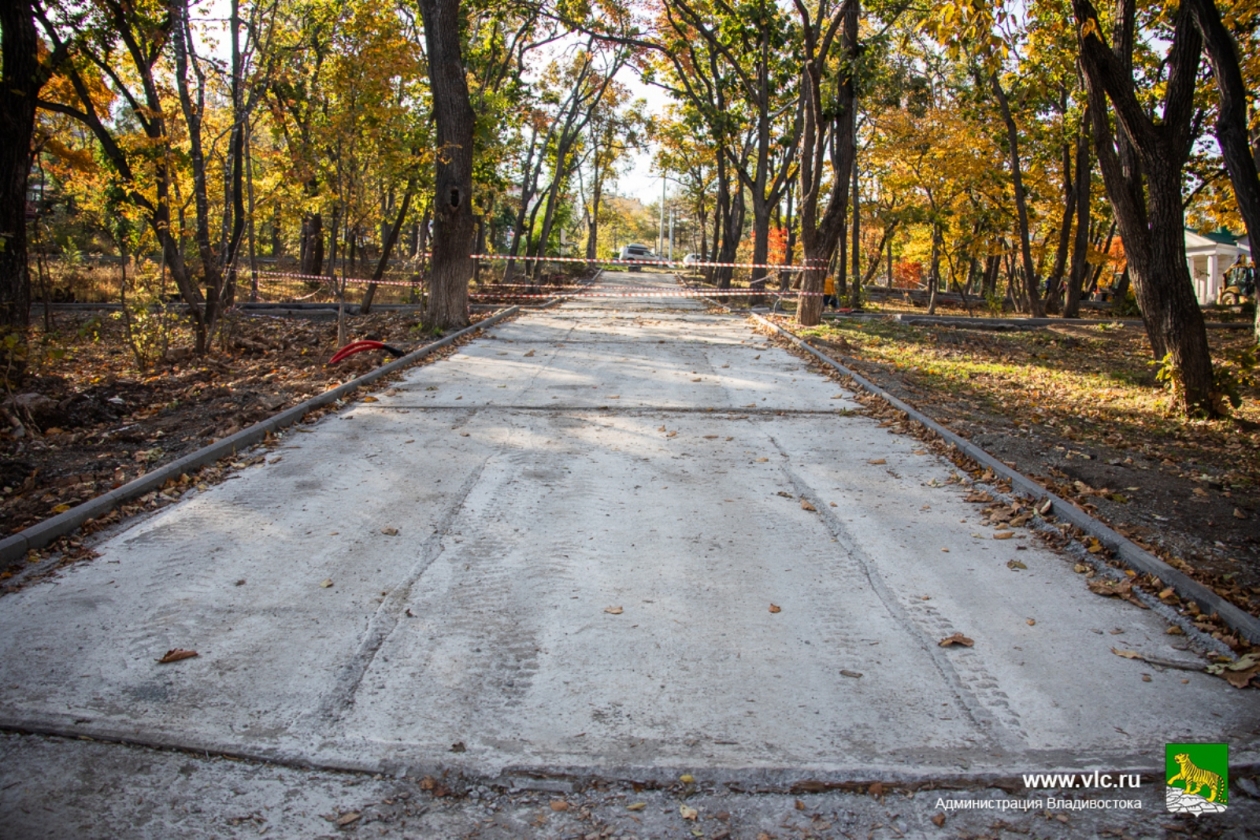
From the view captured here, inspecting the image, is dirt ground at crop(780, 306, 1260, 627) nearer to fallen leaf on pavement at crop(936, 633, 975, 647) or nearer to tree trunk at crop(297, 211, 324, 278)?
fallen leaf on pavement at crop(936, 633, 975, 647)

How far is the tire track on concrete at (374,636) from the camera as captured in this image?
3.37 m

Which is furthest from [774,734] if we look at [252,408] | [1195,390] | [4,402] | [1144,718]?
[4,402]

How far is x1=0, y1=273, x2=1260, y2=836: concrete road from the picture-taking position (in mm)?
3184

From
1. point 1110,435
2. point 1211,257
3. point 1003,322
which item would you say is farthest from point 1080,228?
point 1211,257

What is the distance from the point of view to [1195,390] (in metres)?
8.54

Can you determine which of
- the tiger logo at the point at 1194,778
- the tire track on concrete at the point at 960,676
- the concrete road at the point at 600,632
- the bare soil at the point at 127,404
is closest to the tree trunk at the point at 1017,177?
the bare soil at the point at 127,404

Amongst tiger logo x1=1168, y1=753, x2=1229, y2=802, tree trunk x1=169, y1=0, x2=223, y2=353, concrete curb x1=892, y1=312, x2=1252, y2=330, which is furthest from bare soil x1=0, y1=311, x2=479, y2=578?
concrete curb x1=892, y1=312, x2=1252, y2=330

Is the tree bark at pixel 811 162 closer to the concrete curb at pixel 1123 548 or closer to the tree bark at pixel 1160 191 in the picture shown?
the tree bark at pixel 1160 191

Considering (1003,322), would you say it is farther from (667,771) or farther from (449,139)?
(667,771)

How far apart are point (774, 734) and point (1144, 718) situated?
4.97 ft

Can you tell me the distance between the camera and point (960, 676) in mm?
3664

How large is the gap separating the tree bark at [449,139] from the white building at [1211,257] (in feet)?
152

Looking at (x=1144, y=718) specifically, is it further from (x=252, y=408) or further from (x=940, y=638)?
(x=252, y=408)

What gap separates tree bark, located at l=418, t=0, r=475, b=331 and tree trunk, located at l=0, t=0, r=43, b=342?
17.5 ft
